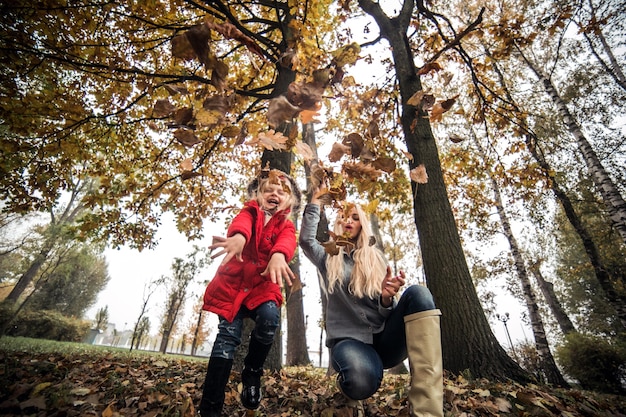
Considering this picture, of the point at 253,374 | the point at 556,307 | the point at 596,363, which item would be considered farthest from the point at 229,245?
the point at 556,307

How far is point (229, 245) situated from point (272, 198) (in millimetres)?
821

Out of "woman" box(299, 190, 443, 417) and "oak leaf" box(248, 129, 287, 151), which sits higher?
"oak leaf" box(248, 129, 287, 151)

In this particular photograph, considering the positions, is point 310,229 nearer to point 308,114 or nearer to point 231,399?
point 308,114

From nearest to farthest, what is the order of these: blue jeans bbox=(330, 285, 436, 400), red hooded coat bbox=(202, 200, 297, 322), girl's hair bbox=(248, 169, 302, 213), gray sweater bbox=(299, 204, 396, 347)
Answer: blue jeans bbox=(330, 285, 436, 400), red hooded coat bbox=(202, 200, 297, 322), gray sweater bbox=(299, 204, 396, 347), girl's hair bbox=(248, 169, 302, 213)

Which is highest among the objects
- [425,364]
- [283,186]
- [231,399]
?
[283,186]

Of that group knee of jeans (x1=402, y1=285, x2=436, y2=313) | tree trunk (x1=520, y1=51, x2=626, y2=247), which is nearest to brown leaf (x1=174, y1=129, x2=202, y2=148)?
knee of jeans (x1=402, y1=285, x2=436, y2=313)

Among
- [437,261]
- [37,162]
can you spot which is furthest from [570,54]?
[37,162]

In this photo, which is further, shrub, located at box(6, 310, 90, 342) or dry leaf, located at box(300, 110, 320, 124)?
shrub, located at box(6, 310, 90, 342)

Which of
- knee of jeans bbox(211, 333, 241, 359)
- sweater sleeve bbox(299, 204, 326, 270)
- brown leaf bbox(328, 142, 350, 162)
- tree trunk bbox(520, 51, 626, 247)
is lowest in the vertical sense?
knee of jeans bbox(211, 333, 241, 359)

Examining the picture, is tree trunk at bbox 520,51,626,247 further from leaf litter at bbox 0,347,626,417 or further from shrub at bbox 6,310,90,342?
shrub at bbox 6,310,90,342

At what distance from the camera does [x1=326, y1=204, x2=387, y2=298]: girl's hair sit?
2.14 m

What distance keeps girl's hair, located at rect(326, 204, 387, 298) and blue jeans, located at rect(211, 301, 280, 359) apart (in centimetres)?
60

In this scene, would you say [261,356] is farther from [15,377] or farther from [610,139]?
[610,139]

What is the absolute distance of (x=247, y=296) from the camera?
1.93 meters
